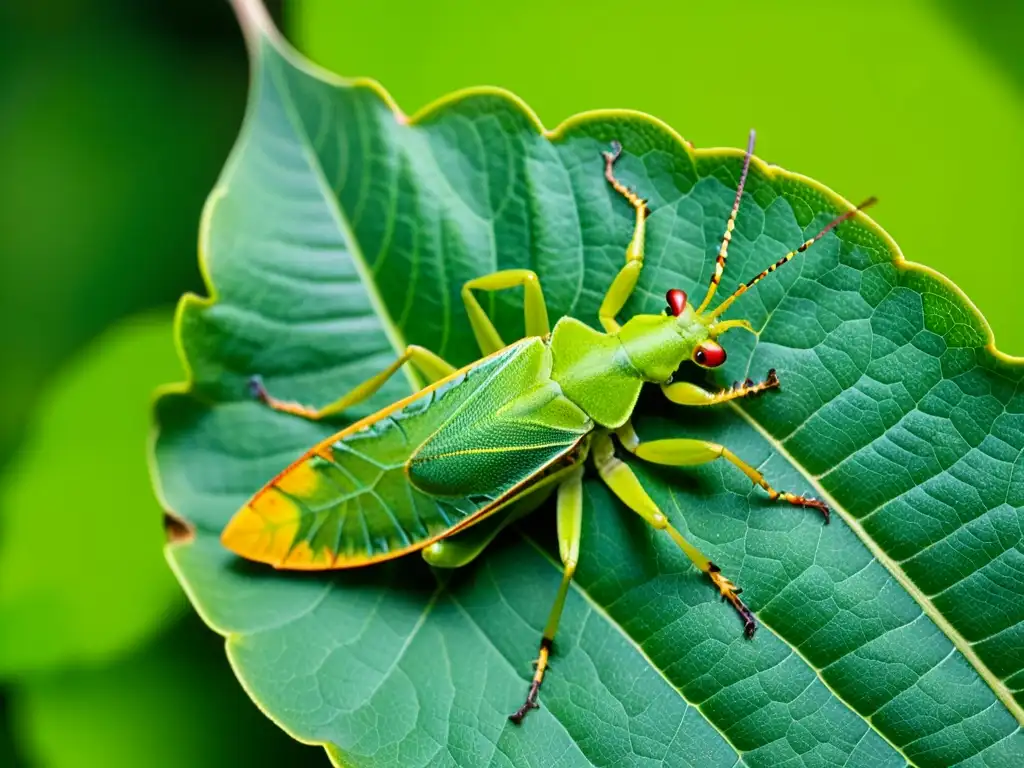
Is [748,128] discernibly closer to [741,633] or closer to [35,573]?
[741,633]

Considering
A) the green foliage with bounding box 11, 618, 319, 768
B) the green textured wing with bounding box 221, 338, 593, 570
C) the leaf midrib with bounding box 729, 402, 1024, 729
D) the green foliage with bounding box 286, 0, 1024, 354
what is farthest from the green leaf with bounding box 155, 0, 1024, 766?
the green foliage with bounding box 11, 618, 319, 768

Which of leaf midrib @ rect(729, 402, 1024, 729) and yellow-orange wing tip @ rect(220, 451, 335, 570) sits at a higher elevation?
leaf midrib @ rect(729, 402, 1024, 729)

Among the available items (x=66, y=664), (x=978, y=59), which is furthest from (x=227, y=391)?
(x=978, y=59)

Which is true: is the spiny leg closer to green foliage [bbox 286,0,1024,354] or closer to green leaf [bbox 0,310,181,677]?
green foliage [bbox 286,0,1024,354]

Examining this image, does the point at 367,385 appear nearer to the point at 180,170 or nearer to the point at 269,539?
the point at 269,539

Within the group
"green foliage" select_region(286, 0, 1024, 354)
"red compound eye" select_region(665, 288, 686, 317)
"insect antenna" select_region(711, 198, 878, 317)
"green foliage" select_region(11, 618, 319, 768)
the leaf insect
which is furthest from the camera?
"green foliage" select_region(11, 618, 319, 768)

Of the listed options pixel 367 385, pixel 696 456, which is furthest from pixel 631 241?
pixel 367 385

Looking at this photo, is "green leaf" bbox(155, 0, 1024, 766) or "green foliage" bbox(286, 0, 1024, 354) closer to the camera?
"green leaf" bbox(155, 0, 1024, 766)
